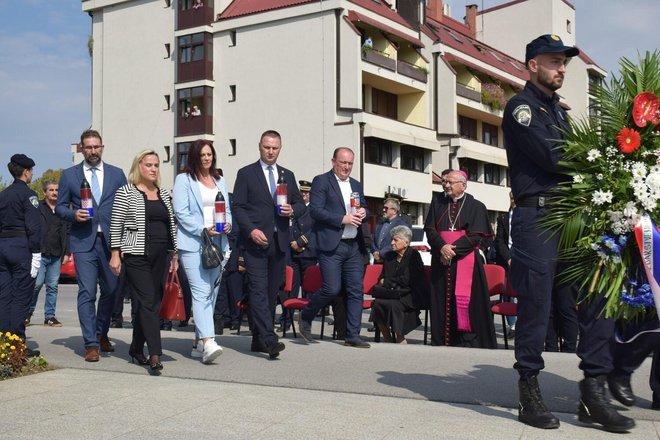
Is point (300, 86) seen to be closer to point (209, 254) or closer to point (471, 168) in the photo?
point (471, 168)

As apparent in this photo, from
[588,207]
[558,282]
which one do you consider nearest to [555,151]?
[588,207]

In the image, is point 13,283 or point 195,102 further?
point 195,102

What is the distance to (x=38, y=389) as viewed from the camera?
21.1ft

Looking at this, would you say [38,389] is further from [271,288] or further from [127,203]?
[271,288]

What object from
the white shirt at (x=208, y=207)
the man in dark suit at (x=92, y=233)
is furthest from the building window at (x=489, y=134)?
the white shirt at (x=208, y=207)

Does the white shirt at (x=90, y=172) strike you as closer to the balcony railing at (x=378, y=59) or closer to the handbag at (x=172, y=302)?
the handbag at (x=172, y=302)

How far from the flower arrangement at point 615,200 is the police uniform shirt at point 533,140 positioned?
95 millimetres

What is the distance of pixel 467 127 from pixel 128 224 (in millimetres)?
45525

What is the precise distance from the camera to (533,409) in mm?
5035

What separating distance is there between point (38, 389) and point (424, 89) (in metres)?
40.2

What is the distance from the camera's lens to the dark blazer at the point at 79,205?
26.6 ft

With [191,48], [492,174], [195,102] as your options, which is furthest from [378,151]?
[492,174]

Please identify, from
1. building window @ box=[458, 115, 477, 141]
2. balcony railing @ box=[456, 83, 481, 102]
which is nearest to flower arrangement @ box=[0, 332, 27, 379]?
balcony railing @ box=[456, 83, 481, 102]

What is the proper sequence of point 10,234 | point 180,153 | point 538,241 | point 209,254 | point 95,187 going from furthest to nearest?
point 180,153 < point 10,234 < point 95,187 < point 209,254 < point 538,241
